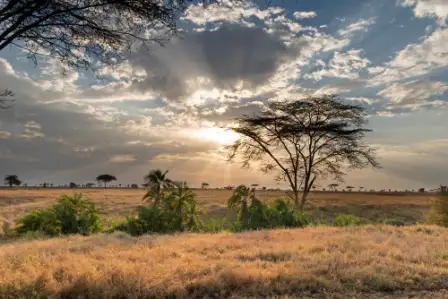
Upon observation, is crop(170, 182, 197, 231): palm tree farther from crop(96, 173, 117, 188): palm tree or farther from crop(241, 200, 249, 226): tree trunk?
crop(96, 173, 117, 188): palm tree

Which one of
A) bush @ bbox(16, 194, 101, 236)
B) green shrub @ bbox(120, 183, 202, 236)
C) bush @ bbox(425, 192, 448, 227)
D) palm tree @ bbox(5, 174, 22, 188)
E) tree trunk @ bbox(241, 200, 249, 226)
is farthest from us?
palm tree @ bbox(5, 174, 22, 188)

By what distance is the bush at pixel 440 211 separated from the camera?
70.3ft

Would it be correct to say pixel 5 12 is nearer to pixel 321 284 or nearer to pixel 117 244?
pixel 117 244

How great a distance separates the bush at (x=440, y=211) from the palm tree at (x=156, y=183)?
14211 millimetres

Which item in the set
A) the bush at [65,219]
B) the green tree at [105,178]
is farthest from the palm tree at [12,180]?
the bush at [65,219]

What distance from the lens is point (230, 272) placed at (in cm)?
683

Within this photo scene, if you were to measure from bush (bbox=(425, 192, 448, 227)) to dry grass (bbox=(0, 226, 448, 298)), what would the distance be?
12.5 metres

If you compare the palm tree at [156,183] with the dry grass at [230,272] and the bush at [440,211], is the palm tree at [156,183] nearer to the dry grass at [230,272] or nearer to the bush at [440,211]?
the dry grass at [230,272]

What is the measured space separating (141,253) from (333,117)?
20.7 m

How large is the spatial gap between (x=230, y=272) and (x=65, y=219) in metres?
12.0

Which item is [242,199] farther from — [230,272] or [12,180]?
[12,180]

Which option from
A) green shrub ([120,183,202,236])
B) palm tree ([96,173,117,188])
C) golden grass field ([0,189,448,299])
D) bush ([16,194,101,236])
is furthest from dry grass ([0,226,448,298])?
palm tree ([96,173,117,188])

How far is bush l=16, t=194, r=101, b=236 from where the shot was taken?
54.3ft

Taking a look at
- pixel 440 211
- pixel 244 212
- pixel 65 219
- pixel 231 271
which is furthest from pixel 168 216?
pixel 440 211
